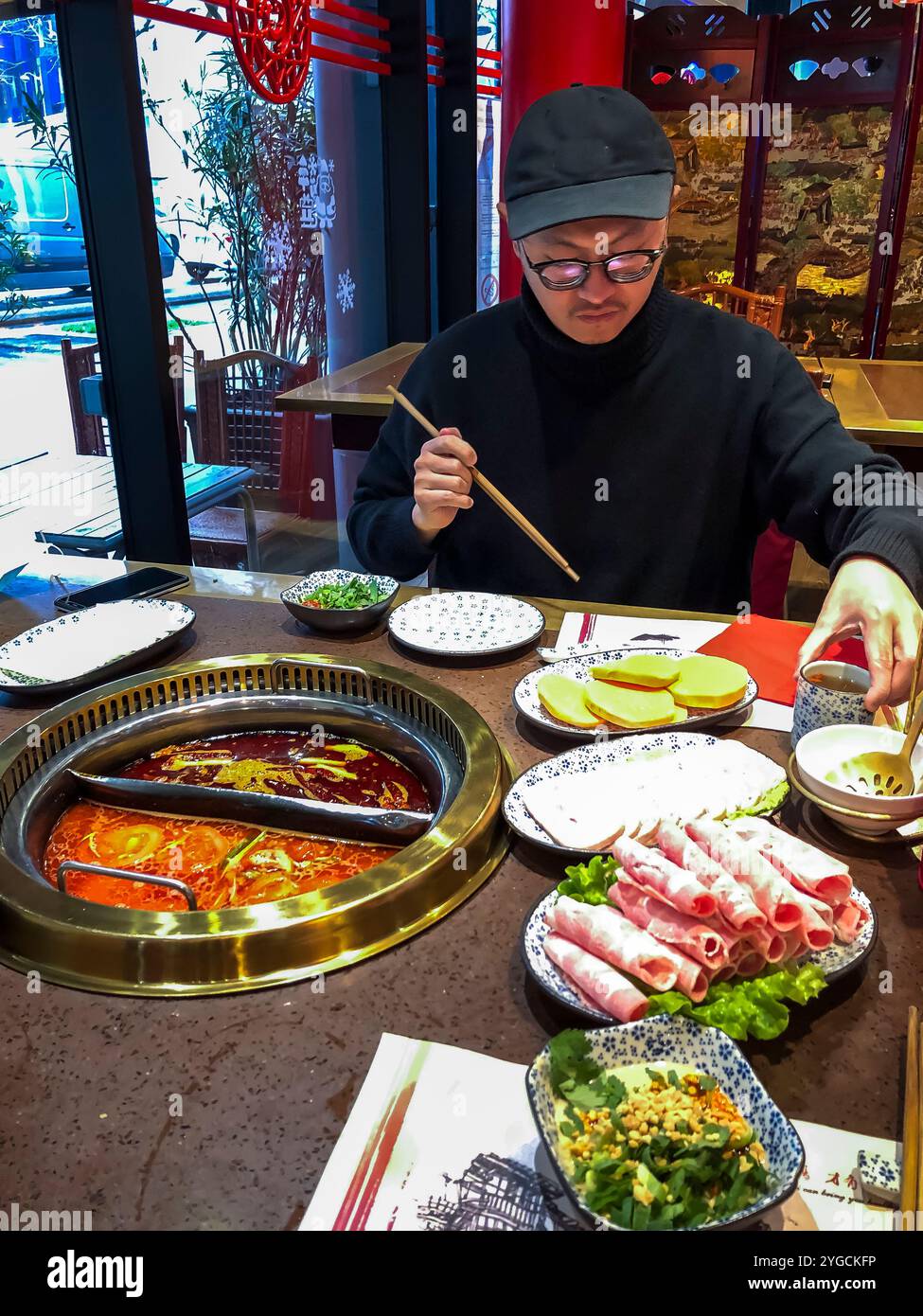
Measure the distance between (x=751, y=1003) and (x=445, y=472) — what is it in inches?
52.8

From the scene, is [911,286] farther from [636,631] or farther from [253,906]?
[253,906]

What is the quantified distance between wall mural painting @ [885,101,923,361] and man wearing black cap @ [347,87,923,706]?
5476 millimetres

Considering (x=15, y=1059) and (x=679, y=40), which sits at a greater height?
(x=679, y=40)

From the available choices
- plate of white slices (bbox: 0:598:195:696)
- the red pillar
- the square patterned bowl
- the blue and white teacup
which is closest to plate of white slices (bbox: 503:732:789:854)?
the blue and white teacup

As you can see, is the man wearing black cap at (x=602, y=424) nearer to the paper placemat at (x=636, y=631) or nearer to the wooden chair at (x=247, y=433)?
the paper placemat at (x=636, y=631)

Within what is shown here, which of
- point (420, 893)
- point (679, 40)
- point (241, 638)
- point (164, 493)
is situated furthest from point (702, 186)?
point (420, 893)

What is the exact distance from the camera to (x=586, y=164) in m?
2.02

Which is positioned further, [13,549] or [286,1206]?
[13,549]

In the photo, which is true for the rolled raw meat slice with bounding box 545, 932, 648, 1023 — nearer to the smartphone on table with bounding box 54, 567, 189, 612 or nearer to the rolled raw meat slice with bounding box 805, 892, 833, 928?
the rolled raw meat slice with bounding box 805, 892, 833, 928

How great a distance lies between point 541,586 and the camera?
8.36 feet

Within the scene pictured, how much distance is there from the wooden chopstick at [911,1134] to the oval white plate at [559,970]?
0.28 feet

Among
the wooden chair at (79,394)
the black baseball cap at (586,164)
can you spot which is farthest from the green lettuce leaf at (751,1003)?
the wooden chair at (79,394)
